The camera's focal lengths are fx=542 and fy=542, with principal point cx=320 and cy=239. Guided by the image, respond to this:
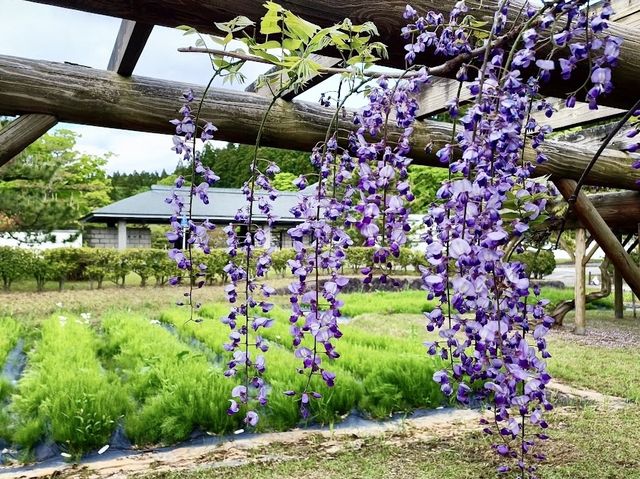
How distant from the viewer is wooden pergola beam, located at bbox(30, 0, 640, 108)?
46.1 inches

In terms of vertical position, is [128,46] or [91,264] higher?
[128,46]

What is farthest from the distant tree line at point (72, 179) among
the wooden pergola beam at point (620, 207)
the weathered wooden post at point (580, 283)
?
the weathered wooden post at point (580, 283)

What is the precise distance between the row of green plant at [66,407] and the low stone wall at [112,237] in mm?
14703

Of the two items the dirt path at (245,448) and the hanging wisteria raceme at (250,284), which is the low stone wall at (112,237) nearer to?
the dirt path at (245,448)

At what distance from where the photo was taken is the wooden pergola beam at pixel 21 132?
5.63 feet

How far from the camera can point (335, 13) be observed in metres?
1.29

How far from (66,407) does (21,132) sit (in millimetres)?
1838

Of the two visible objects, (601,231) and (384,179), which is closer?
(384,179)

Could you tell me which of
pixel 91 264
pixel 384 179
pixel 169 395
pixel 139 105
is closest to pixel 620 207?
pixel 169 395

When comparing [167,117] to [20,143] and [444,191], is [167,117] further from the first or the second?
[444,191]

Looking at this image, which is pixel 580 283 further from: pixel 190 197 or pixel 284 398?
pixel 190 197

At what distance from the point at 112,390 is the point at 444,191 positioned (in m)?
3.02

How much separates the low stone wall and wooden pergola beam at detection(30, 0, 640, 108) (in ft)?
57.9

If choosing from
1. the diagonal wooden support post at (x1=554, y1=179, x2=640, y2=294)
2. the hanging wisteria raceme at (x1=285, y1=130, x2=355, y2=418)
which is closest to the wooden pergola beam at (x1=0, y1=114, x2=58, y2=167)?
the hanging wisteria raceme at (x1=285, y1=130, x2=355, y2=418)
